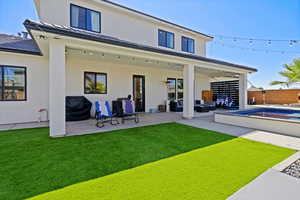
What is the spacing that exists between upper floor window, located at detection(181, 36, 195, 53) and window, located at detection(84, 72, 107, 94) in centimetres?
734

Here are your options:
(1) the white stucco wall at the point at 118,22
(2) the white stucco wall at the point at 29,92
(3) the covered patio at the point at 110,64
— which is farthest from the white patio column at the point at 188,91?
(2) the white stucco wall at the point at 29,92

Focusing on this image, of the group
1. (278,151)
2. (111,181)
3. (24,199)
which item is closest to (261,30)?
(278,151)

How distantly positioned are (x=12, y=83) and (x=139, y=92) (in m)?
6.77

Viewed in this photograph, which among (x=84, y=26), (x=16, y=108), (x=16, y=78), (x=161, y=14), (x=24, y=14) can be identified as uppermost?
(x=161, y=14)

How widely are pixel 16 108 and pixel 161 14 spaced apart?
1130cm

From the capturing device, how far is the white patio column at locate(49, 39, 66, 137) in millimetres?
4906

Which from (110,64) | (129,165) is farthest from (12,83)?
(129,165)

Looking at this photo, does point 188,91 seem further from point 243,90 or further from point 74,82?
point 74,82

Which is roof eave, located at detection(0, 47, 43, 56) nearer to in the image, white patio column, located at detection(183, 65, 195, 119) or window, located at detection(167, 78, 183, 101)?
white patio column, located at detection(183, 65, 195, 119)

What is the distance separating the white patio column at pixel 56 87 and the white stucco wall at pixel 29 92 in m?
3.68

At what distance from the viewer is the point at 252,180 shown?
2.68m

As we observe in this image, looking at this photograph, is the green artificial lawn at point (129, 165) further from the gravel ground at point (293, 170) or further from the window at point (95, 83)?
the window at point (95, 83)

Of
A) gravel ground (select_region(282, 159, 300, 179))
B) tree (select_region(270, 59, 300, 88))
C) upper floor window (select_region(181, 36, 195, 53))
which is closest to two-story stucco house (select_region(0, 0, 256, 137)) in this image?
upper floor window (select_region(181, 36, 195, 53))

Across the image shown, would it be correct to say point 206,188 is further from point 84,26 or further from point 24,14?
point 24,14
